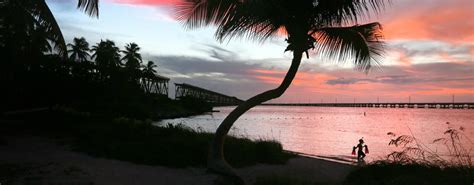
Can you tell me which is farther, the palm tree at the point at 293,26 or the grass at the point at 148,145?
the grass at the point at 148,145

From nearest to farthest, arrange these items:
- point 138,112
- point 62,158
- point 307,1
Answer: point 307,1, point 62,158, point 138,112

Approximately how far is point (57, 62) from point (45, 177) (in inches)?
712

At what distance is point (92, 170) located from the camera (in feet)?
31.9

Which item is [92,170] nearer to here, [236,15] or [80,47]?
[236,15]

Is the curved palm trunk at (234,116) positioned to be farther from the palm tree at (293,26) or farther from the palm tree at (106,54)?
the palm tree at (106,54)

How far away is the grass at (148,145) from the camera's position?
12.1 meters

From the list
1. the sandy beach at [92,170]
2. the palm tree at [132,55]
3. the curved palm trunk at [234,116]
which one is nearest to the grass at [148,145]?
the sandy beach at [92,170]

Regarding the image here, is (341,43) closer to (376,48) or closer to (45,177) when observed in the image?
(376,48)

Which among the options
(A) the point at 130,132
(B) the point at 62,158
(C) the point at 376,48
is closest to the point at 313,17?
(C) the point at 376,48

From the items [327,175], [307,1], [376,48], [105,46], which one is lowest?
[327,175]

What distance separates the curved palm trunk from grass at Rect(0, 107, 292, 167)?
2.40m

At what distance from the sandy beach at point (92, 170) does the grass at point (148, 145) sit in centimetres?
59

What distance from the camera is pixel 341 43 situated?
907 centimetres

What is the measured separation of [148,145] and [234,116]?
17.9 ft
